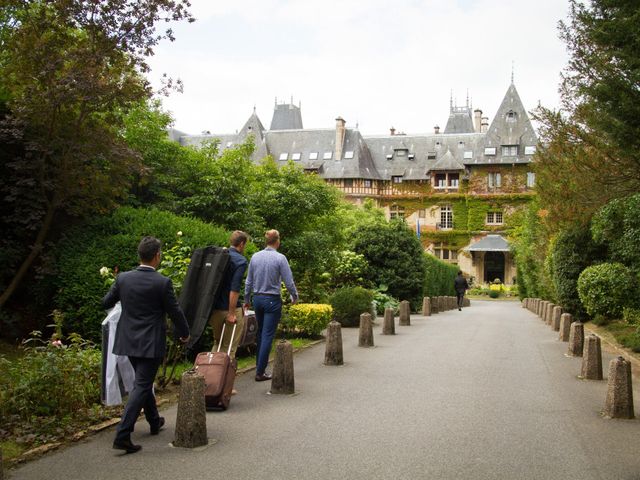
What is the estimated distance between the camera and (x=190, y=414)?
18.7 ft

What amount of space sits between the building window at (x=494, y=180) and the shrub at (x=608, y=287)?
1825 inches

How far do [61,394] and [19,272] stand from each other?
5.43 meters

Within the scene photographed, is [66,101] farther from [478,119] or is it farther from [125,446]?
[478,119]

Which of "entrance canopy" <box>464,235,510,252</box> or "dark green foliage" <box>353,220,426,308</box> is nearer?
"dark green foliage" <box>353,220,426,308</box>

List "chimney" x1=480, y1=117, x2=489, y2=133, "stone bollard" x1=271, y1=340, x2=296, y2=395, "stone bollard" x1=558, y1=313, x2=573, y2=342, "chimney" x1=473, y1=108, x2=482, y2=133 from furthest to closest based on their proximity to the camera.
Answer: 1. "chimney" x1=480, y1=117, x2=489, y2=133
2. "chimney" x1=473, y1=108, x2=482, y2=133
3. "stone bollard" x1=558, y1=313, x2=573, y2=342
4. "stone bollard" x1=271, y1=340, x2=296, y2=395

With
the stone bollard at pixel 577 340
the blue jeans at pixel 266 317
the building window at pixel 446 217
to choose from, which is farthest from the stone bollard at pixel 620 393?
the building window at pixel 446 217

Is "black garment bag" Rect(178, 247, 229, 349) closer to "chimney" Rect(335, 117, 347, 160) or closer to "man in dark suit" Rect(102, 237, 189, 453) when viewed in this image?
"man in dark suit" Rect(102, 237, 189, 453)

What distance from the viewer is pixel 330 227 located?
2422 cm

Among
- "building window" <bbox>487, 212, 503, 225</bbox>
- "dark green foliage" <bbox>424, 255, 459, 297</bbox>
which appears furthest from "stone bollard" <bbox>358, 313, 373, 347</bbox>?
"building window" <bbox>487, 212, 503, 225</bbox>

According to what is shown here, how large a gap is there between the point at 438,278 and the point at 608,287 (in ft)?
70.9

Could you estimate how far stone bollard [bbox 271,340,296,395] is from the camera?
8.07 metres

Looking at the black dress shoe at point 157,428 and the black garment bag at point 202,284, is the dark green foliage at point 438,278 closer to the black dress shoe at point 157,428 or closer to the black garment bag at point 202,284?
the black garment bag at point 202,284

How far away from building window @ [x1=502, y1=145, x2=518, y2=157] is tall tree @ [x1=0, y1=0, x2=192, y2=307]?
179ft

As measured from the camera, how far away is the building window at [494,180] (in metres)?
62.1
